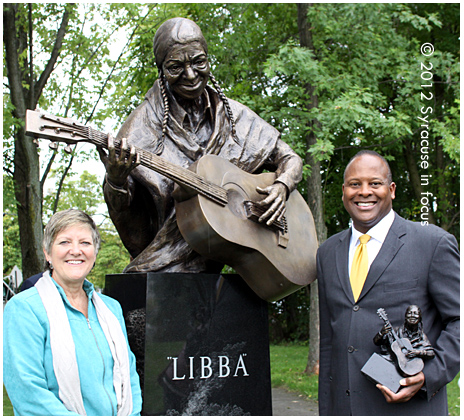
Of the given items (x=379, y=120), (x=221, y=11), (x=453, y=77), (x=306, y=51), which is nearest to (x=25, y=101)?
(x=221, y=11)

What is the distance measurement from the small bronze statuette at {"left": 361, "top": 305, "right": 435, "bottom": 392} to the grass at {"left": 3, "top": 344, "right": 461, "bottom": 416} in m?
4.95

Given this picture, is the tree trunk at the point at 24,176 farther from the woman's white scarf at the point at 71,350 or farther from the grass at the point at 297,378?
the woman's white scarf at the point at 71,350

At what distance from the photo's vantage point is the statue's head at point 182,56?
307cm

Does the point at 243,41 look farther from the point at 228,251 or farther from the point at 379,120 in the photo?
the point at 228,251

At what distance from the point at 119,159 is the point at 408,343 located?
155cm

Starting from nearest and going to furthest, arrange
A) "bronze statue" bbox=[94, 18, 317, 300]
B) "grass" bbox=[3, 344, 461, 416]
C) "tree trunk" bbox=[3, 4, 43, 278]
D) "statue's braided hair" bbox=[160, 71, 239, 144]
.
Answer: "bronze statue" bbox=[94, 18, 317, 300]
"statue's braided hair" bbox=[160, 71, 239, 144]
"grass" bbox=[3, 344, 461, 416]
"tree trunk" bbox=[3, 4, 43, 278]

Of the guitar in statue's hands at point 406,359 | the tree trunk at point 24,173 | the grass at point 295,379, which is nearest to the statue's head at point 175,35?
the guitar in statue's hands at point 406,359

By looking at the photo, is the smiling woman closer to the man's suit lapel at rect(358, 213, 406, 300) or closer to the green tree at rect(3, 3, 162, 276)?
the man's suit lapel at rect(358, 213, 406, 300)

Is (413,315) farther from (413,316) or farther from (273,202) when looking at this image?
(273,202)

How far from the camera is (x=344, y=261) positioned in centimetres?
276

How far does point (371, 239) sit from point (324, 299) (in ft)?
1.30

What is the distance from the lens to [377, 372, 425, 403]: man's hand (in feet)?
7.55

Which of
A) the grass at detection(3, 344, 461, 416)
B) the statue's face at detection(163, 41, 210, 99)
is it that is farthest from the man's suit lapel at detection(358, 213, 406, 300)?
the grass at detection(3, 344, 461, 416)

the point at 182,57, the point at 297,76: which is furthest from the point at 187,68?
the point at 297,76
